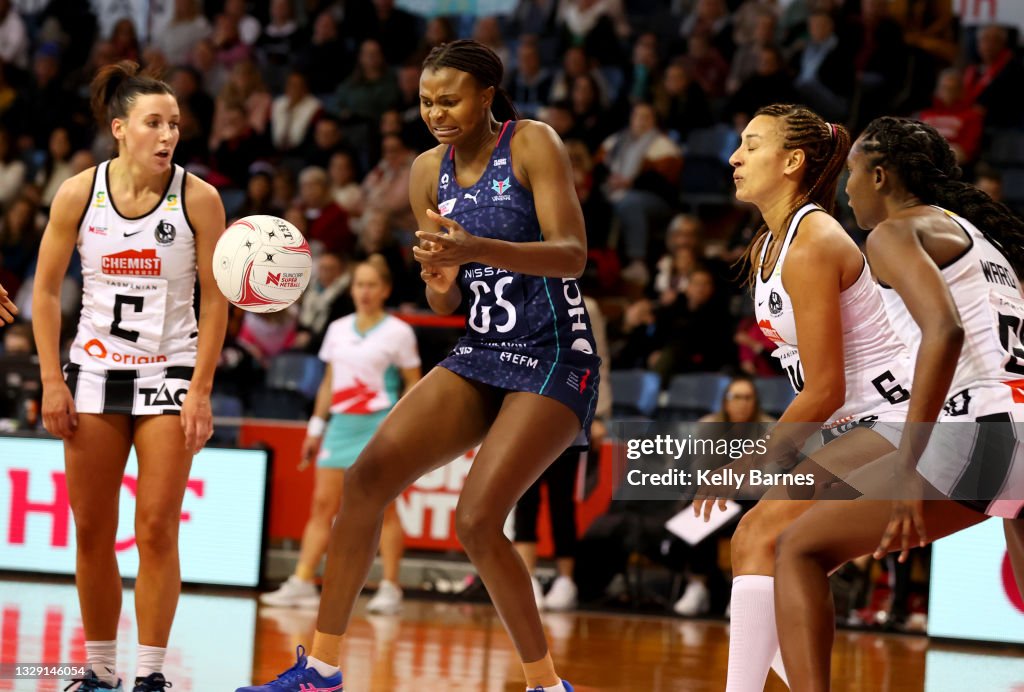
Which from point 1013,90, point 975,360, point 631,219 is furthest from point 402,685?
point 1013,90

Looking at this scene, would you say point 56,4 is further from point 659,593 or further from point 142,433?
point 142,433

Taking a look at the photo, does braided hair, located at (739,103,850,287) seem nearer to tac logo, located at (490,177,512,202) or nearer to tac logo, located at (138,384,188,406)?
tac logo, located at (490,177,512,202)

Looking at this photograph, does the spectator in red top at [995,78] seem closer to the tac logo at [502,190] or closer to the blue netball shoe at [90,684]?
the tac logo at [502,190]

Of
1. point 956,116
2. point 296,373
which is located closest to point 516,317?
point 296,373

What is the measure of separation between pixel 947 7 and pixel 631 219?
11.3 ft

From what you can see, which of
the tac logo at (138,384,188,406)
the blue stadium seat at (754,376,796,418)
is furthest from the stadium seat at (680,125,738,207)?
the tac logo at (138,384,188,406)

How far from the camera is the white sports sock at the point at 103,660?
15.0 feet

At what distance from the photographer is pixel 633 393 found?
9805 mm

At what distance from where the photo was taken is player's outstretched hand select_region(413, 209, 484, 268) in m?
3.72

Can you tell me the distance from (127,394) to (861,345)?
2.40 meters

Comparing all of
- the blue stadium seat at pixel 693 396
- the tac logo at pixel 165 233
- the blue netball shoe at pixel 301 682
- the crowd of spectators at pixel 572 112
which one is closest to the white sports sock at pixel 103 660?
the blue netball shoe at pixel 301 682

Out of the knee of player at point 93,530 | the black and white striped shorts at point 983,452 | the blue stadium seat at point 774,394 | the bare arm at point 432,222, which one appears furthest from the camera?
the blue stadium seat at point 774,394

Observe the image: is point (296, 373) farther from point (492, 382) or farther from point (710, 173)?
point (492, 382)

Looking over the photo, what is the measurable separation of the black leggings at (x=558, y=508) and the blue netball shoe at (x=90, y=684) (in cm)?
384
